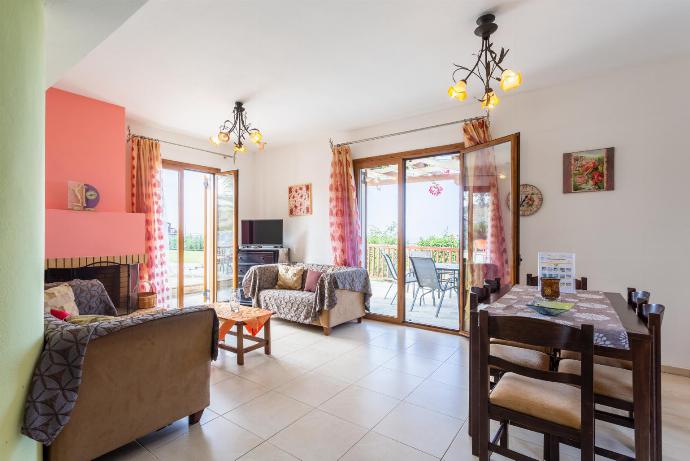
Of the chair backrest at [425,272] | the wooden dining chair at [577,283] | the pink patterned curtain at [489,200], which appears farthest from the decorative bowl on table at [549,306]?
the chair backrest at [425,272]

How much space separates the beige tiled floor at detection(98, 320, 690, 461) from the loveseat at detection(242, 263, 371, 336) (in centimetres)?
61

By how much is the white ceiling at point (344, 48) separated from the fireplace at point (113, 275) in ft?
6.02

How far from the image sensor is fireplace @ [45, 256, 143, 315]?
3461mm

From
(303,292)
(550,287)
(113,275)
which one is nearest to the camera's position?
(550,287)

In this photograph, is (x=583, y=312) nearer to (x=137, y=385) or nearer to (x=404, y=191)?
(x=137, y=385)

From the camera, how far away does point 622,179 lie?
3.03 meters

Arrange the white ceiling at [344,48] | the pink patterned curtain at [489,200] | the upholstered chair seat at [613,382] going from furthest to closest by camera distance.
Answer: the pink patterned curtain at [489,200]
the white ceiling at [344,48]
the upholstered chair seat at [613,382]

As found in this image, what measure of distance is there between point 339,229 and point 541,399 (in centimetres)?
350

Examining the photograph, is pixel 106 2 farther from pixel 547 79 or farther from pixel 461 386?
pixel 547 79

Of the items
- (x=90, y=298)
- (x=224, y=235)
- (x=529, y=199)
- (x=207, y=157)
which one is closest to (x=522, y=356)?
(x=529, y=199)

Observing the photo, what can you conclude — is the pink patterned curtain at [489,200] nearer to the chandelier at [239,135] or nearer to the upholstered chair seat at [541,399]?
the upholstered chair seat at [541,399]

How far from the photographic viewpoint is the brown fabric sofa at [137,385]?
5.19 ft

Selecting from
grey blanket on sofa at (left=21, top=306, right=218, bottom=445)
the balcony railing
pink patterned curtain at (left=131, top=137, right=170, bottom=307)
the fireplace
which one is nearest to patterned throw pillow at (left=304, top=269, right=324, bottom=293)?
the balcony railing

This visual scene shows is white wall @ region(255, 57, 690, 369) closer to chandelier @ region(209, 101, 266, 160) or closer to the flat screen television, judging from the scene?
chandelier @ region(209, 101, 266, 160)
